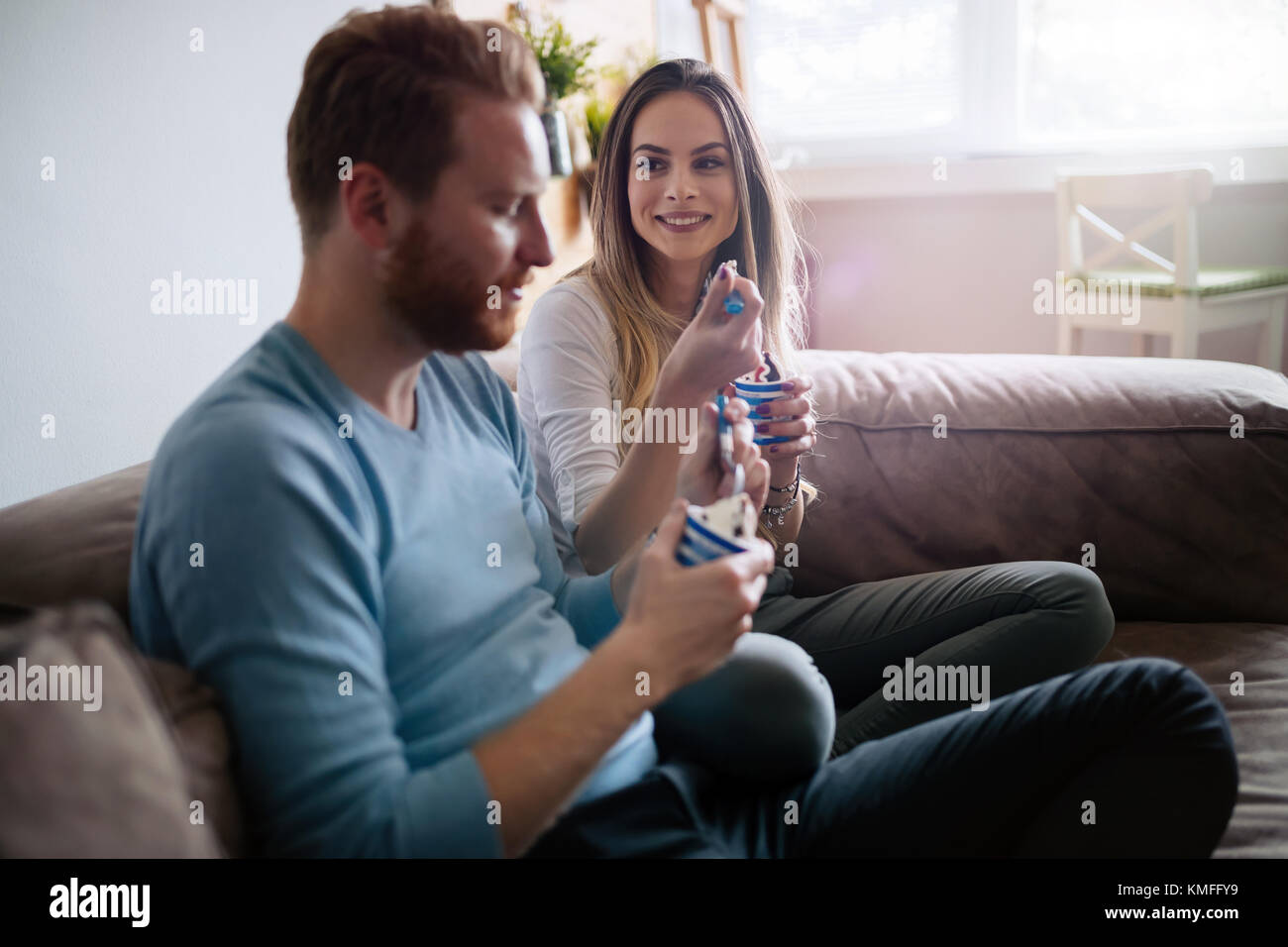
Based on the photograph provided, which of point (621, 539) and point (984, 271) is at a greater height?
point (984, 271)

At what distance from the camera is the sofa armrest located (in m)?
1.49

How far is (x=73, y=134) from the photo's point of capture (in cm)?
120

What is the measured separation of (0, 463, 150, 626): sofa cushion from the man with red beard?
0.25 feet

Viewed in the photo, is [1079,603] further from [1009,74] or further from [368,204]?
[1009,74]

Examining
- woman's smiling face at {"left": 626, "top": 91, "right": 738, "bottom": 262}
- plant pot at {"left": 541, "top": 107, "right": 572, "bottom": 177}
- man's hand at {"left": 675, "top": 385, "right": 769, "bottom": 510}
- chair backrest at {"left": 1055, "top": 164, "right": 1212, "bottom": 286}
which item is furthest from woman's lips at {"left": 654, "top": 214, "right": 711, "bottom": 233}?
chair backrest at {"left": 1055, "top": 164, "right": 1212, "bottom": 286}

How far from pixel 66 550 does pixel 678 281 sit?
96 cm

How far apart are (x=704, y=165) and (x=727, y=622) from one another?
96 centimetres

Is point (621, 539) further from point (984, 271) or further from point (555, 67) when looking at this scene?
point (984, 271)

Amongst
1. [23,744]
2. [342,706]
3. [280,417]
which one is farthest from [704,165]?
[23,744]

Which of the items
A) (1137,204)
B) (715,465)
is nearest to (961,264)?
(1137,204)

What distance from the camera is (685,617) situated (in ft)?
2.44

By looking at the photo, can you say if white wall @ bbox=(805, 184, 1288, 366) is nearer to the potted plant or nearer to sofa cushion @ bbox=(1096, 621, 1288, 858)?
the potted plant

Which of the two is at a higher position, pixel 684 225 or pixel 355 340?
pixel 684 225
